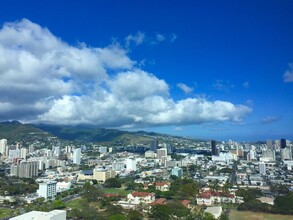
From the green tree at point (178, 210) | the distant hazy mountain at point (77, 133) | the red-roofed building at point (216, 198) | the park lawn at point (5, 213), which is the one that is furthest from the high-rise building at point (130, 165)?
the distant hazy mountain at point (77, 133)

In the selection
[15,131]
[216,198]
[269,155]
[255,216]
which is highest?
[15,131]

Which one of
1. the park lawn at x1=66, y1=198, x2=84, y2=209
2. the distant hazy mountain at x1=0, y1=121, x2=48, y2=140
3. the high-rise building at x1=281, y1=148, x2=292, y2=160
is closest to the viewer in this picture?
the park lawn at x1=66, y1=198, x2=84, y2=209

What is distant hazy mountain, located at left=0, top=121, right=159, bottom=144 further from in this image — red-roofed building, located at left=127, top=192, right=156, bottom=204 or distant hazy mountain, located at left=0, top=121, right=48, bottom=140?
red-roofed building, located at left=127, top=192, right=156, bottom=204

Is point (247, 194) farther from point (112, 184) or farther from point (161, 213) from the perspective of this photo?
point (112, 184)

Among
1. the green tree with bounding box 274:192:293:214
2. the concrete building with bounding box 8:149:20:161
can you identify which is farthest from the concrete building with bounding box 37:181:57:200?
the concrete building with bounding box 8:149:20:161

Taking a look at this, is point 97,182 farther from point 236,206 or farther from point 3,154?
point 3,154

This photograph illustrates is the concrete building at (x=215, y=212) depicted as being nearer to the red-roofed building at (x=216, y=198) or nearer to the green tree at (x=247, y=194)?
the red-roofed building at (x=216, y=198)

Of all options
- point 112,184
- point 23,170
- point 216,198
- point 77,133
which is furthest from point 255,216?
point 77,133

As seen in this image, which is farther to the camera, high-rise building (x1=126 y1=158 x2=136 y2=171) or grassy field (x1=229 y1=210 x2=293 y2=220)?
high-rise building (x1=126 y1=158 x2=136 y2=171)

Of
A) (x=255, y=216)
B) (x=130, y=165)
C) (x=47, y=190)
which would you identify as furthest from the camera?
(x=130, y=165)

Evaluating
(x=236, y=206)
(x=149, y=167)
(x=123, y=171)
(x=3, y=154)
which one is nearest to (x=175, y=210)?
(x=236, y=206)

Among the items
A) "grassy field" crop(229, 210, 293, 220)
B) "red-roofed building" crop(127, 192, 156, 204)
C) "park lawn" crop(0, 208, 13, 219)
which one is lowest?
"park lawn" crop(0, 208, 13, 219)
